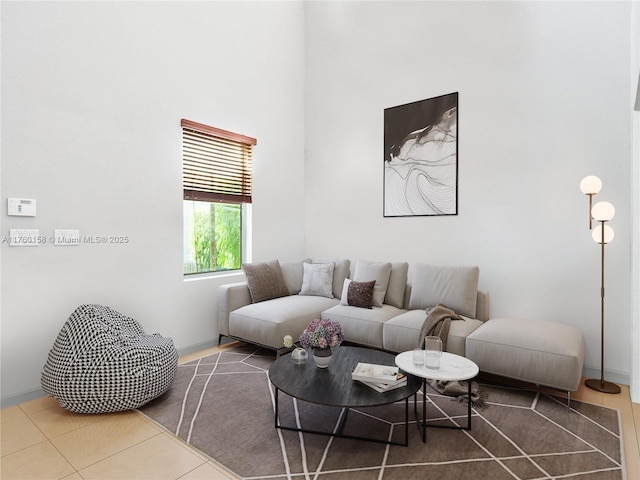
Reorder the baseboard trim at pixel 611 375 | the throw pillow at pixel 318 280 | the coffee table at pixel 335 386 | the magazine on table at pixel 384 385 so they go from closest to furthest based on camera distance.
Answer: the coffee table at pixel 335 386
the magazine on table at pixel 384 385
the baseboard trim at pixel 611 375
the throw pillow at pixel 318 280

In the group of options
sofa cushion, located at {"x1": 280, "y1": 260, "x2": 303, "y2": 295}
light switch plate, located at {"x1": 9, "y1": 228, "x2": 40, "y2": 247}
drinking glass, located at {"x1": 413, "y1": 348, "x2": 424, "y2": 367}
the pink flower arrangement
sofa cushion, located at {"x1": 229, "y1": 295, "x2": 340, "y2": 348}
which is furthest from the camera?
sofa cushion, located at {"x1": 280, "y1": 260, "x2": 303, "y2": 295}

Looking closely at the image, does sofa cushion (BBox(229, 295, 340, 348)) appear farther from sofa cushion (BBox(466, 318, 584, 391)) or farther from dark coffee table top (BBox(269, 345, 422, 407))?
sofa cushion (BBox(466, 318, 584, 391))

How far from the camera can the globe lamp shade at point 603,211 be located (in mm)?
2887

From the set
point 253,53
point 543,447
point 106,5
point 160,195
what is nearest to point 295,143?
point 253,53

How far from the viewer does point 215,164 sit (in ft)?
13.6

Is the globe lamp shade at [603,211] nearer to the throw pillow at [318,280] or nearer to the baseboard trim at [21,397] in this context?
the throw pillow at [318,280]

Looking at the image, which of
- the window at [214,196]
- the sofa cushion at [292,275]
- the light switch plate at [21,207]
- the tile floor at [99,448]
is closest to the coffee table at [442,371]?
the tile floor at [99,448]

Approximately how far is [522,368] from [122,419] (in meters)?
2.80

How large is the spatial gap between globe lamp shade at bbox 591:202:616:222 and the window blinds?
11.4ft

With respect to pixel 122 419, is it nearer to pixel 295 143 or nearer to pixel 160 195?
pixel 160 195

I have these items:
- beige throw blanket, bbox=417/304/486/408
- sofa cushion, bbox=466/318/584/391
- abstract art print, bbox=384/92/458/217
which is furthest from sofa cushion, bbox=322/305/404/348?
abstract art print, bbox=384/92/458/217

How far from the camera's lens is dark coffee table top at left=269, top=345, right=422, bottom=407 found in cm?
204

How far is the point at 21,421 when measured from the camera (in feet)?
7.93

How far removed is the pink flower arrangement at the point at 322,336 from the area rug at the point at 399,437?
495 mm
